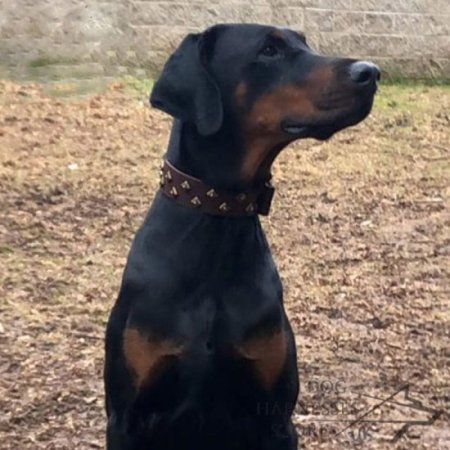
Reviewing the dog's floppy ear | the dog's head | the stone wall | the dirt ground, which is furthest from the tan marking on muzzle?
the stone wall

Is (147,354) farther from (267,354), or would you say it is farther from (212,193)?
(212,193)

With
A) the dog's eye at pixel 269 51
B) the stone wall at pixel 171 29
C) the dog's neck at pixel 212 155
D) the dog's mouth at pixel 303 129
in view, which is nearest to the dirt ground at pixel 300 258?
the stone wall at pixel 171 29

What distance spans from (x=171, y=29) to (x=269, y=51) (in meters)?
7.02

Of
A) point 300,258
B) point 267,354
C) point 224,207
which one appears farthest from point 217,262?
point 300,258

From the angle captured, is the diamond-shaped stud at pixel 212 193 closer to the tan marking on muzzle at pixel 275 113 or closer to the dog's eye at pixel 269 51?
the tan marking on muzzle at pixel 275 113

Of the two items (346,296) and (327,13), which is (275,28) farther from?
(327,13)

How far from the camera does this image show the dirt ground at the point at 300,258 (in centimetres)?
455

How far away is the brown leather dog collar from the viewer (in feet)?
10.9

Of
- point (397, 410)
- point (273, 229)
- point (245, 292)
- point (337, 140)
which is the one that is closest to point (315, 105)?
point (245, 292)

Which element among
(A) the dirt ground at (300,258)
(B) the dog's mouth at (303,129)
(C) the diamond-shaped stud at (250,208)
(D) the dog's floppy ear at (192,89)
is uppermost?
(D) the dog's floppy ear at (192,89)

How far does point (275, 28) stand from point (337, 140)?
18.2ft

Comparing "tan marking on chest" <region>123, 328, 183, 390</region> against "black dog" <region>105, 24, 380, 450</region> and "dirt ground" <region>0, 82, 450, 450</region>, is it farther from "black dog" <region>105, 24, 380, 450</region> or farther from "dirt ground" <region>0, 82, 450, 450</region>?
"dirt ground" <region>0, 82, 450, 450</region>

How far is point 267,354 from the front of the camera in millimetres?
3293

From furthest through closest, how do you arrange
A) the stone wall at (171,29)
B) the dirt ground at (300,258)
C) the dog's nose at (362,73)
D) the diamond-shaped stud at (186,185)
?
the stone wall at (171,29), the dirt ground at (300,258), the diamond-shaped stud at (186,185), the dog's nose at (362,73)
